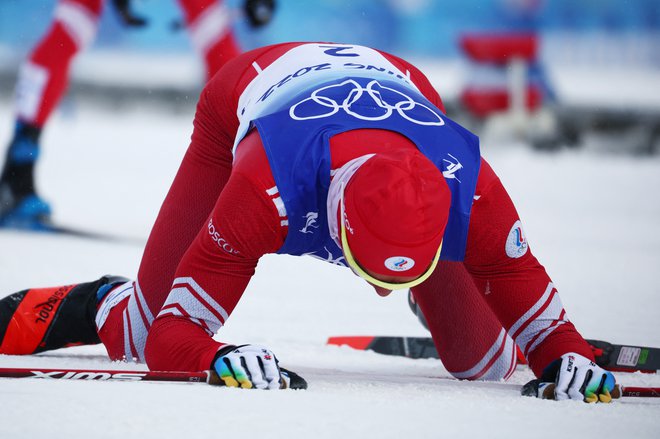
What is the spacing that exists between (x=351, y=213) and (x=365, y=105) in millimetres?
360

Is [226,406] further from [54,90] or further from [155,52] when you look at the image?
[155,52]

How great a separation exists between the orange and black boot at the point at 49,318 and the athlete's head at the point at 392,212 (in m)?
1.02

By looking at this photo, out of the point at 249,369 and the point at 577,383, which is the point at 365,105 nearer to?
the point at 249,369

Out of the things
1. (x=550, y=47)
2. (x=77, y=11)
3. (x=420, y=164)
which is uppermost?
(x=550, y=47)

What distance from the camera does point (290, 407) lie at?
2021 millimetres

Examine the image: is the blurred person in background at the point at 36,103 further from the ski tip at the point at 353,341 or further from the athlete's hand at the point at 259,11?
the ski tip at the point at 353,341

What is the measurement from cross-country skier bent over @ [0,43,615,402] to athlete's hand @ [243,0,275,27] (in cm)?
508

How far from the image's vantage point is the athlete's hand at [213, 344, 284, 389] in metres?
2.15

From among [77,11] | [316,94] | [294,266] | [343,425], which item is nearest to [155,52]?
[77,11]

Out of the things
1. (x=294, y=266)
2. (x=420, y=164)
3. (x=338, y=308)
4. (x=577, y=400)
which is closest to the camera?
(x=420, y=164)

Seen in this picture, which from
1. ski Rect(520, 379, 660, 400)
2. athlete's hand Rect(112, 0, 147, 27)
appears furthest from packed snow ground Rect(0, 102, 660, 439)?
athlete's hand Rect(112, 0, 147, 27)

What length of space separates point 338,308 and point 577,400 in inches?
76.1

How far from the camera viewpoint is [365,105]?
2342 mm

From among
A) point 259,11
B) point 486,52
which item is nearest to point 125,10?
point 259,11
